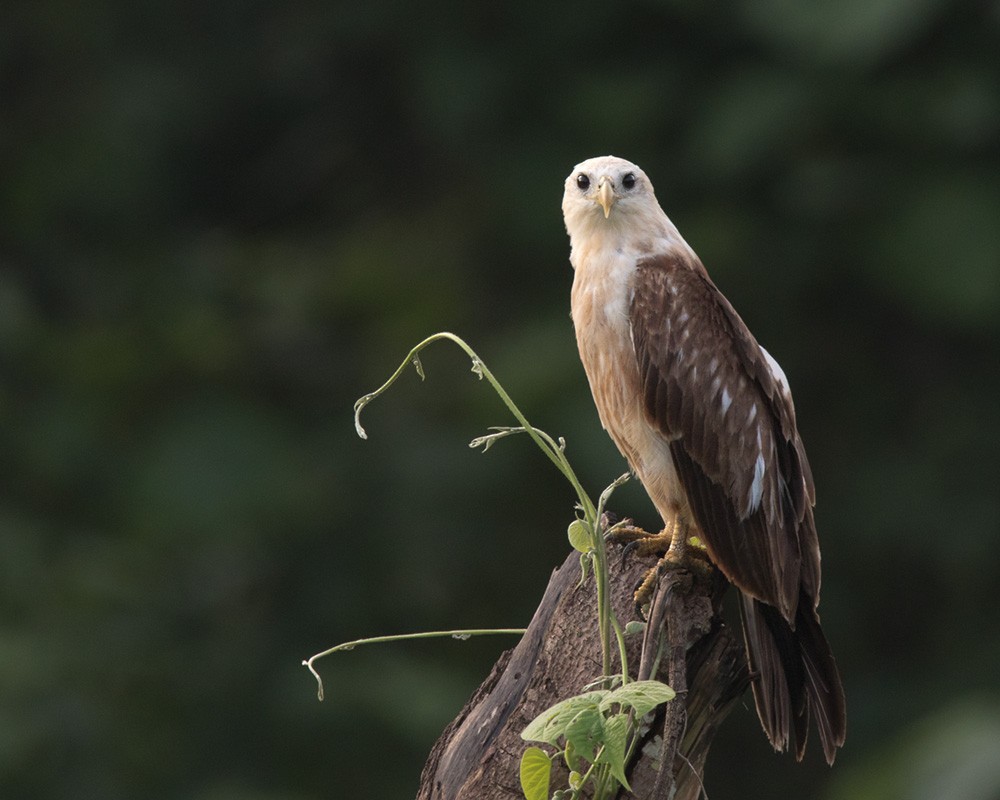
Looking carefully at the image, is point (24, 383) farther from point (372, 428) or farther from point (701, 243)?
point (701, 243)

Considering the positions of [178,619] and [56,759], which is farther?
[178,619]

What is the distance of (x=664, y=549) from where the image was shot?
4438mm

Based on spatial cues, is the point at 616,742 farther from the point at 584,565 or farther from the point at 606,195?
the point at 606,195

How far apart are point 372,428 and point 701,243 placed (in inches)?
86.3

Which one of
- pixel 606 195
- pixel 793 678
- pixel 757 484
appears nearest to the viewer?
pixel 793 678

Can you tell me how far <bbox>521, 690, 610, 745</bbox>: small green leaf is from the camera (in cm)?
336

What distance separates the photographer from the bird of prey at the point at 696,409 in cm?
450

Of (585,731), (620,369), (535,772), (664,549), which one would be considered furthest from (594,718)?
(620,369)

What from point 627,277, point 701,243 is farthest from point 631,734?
point 701,243

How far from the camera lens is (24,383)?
33.1ft

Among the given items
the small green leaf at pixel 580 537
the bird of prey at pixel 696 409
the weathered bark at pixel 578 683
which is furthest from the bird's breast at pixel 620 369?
the small green leaf at pixel 580 537

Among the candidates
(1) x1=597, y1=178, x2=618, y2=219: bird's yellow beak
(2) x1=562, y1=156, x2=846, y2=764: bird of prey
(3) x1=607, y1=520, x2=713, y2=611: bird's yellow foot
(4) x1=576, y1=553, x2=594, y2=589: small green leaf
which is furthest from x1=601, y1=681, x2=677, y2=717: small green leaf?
(1) x1=597, y1=178, x2=618, y2=219: bird's yellow beak

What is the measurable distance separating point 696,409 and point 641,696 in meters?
1.47

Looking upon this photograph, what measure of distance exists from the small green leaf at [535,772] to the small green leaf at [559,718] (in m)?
0.05
